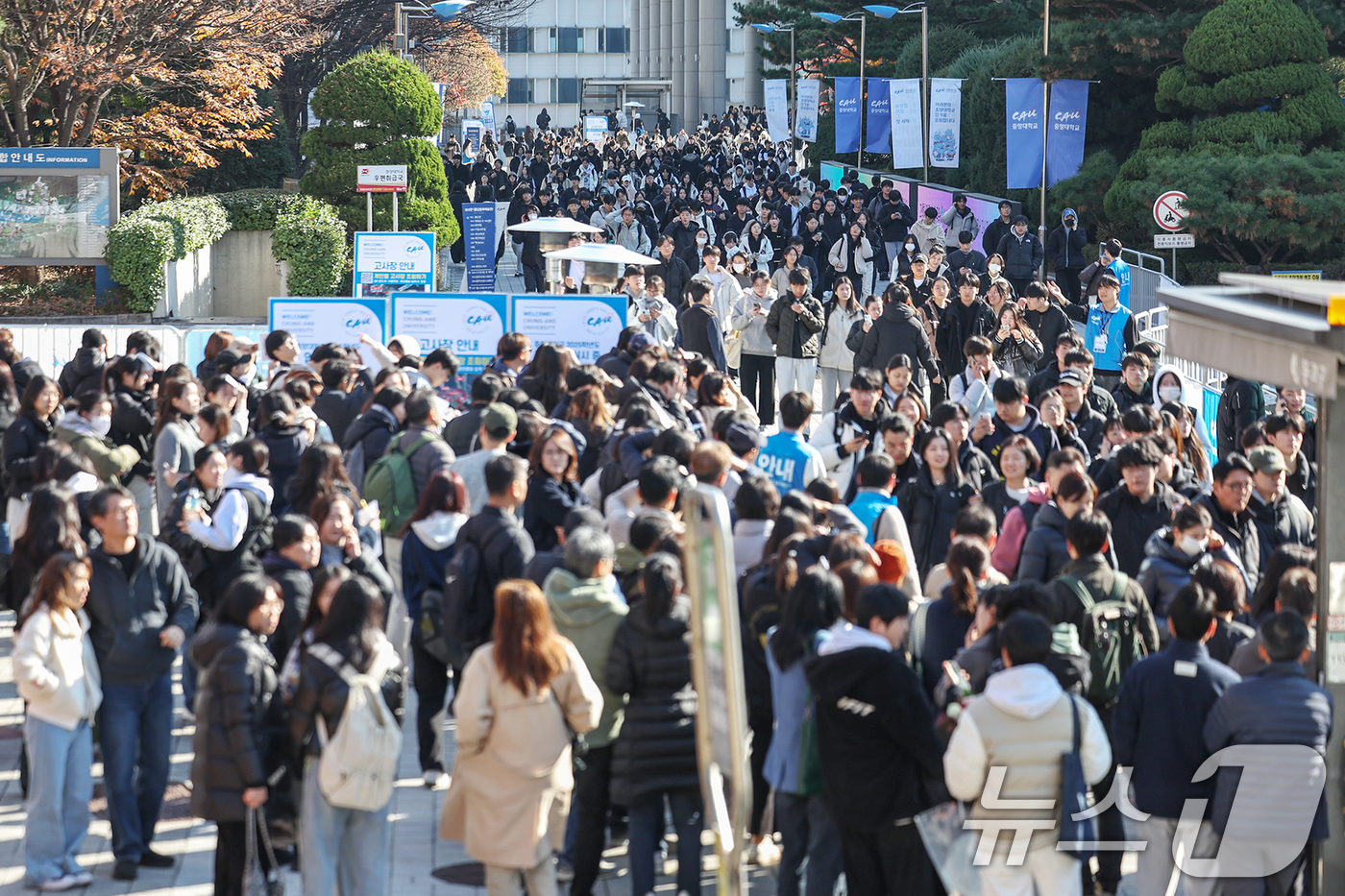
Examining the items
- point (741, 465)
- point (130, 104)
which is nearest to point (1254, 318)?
point (741, 465)

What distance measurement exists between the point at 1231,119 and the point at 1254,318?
88.9 ft

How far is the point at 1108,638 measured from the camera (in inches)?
263

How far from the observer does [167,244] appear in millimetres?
25547

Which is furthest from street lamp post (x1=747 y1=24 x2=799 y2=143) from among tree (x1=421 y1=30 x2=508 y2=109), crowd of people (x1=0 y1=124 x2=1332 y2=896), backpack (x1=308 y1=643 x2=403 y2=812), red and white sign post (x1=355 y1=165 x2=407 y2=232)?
backpack (x1=308 y1=643 x2=403 y2=812)

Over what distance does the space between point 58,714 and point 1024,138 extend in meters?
26.4

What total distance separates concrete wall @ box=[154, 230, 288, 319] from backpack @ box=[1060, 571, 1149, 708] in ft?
74.2

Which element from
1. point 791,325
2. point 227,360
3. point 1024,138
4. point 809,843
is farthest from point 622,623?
point 1024,138

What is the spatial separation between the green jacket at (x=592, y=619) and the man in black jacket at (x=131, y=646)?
5.36 ft

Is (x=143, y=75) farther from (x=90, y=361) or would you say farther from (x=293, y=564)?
(x=293, y=564)

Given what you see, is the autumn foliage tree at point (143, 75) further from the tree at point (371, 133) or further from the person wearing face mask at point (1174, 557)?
the person wearing face mask at point (1174, 557)

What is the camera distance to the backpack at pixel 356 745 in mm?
5938

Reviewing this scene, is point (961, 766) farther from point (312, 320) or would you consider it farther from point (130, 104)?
point (130, 104)

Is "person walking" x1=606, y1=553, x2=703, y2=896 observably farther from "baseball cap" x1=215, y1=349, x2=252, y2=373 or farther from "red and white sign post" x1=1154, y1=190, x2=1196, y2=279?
"red and white sign post" x1=1154, y1=190, x2=1196, y2=279

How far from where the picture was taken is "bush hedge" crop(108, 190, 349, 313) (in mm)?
25406
